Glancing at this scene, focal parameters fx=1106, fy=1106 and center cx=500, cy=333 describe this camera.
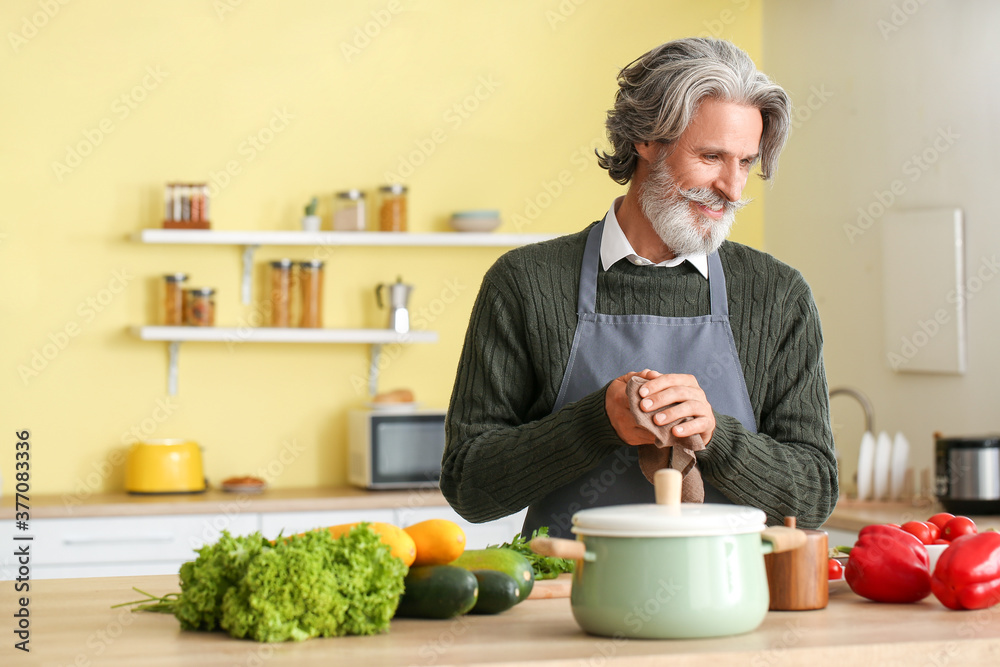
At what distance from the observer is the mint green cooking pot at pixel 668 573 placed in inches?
38.1

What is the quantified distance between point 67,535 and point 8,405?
2.01 feet

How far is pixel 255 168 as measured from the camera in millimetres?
3762

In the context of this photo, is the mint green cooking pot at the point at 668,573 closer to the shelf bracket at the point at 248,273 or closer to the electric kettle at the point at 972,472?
the electric kettle at the point at 972,472

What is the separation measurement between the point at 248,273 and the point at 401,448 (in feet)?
2.63

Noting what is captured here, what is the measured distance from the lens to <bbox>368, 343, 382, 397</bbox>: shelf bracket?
12.6 ft

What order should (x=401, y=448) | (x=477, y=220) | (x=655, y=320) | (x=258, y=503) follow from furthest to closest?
(x=477, y=220)
(x=401, y=448)
(x=258, y=503)
(x=655, y=320)

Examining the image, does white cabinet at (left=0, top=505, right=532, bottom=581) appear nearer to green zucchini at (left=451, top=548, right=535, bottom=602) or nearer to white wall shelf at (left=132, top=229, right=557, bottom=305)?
white wall shelf at (left=132, top=229, right=557, bottom=305)

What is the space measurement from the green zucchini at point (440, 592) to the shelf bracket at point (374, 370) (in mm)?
2776

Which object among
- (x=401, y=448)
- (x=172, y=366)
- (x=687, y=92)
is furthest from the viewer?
(x=172, y=366)

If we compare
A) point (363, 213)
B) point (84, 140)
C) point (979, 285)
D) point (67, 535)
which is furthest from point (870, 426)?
point (84, 140)

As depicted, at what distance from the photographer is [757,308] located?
5.41ft

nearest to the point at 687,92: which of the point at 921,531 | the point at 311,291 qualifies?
the point at 921,531

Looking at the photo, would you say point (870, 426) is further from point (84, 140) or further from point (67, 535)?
point (84, 140)

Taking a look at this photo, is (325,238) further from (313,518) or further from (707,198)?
(707,198)
